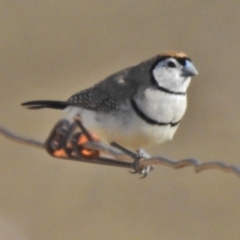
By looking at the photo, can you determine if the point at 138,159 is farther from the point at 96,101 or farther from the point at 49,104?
the point at 49,104

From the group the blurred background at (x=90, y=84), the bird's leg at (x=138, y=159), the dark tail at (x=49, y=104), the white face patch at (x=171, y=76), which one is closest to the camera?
the bird's leg at (x=138, y=159)

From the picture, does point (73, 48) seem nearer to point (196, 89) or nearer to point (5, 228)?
point (196, 89)

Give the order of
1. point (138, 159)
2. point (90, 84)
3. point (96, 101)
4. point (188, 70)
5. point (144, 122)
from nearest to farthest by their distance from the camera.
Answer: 1. point (138, 159)
2. point (144, 122)
3. point (188, 70)
4. point (96, 101)
5. point (90, 84)

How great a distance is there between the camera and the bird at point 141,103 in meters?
3.05

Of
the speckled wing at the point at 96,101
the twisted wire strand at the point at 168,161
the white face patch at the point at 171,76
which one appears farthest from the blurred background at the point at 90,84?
the twisted wire strand at the point at 168,161

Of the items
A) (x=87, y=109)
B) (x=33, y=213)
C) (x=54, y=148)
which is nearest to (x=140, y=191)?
(x=33, y=213)

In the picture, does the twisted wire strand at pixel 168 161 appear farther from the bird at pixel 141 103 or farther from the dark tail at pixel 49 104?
the dark tail at pixel 49 104

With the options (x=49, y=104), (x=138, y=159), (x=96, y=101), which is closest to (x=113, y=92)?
(x=96, y=101)

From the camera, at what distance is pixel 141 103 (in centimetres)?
310

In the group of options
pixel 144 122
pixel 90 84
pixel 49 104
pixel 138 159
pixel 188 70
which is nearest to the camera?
pixel 138 159

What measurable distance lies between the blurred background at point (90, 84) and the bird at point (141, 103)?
2024 mm

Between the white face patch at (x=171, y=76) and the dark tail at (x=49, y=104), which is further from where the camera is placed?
the dark tail at (x=49, y=104)

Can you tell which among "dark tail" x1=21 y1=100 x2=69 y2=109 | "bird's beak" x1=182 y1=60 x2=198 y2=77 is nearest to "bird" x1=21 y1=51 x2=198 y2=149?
"bird's beak" x1=182 y1=60 x2=198 y2=77

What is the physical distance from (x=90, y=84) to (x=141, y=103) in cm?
268
